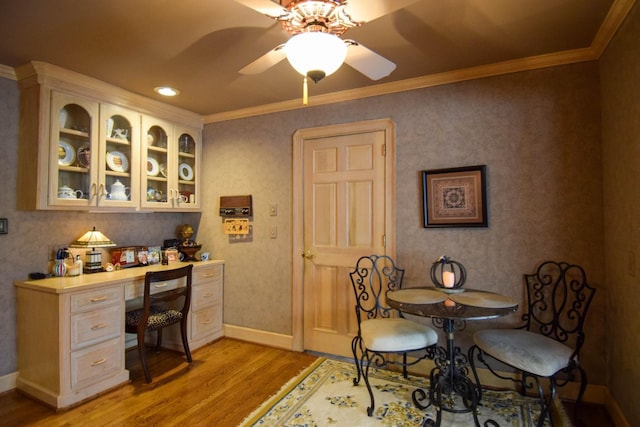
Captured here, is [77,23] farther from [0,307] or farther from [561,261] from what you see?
[561,261]

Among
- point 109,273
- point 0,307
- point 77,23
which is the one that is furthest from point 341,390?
point 77,23

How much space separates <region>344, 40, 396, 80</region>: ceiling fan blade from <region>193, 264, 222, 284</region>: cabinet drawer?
2.52 meters

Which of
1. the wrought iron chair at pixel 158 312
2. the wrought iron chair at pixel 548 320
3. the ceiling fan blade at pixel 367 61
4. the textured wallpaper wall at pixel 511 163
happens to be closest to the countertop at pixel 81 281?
the wrought iron chair at pixel 158 312

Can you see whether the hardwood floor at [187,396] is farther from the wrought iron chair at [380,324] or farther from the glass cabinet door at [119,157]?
the glass cabinet door at [119,157]

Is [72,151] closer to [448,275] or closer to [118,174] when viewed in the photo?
[118,174]

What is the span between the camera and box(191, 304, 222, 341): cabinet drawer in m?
3.35

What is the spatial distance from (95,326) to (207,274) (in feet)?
3.71

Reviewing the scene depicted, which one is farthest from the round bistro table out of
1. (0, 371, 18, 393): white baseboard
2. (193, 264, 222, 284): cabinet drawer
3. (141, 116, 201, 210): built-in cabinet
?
(0, 371, 18, 393): white baseboard

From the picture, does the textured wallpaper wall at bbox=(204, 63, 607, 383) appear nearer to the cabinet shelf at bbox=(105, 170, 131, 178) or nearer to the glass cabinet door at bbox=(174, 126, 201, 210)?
the glass cabinet door at bbox=(174, 126, 201, 210)

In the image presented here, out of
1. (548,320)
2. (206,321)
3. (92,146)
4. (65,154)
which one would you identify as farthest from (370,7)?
(206,321)

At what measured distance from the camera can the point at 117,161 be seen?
300 cm

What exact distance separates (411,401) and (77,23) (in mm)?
3157

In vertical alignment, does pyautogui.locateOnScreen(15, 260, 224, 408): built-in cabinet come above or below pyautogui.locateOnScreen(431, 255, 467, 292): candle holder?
below

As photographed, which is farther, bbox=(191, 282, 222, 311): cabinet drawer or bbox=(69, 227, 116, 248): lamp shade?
bbox=(191, 282, 222, 311): cabinet drawer
